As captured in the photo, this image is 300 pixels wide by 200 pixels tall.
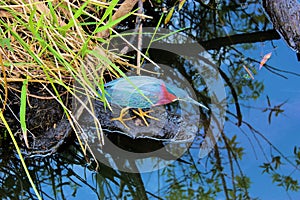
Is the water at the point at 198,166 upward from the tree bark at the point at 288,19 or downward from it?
downward

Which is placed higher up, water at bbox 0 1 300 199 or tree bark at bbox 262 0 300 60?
tree bark at bbox 262 0 300 60

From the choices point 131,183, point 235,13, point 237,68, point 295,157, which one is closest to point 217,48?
point 237,68

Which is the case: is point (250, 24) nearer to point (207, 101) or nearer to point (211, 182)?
point (207, 101)

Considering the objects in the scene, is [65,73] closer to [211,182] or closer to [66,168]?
[66,168]

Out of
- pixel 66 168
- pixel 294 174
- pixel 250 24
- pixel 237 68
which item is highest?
pixel 250 24

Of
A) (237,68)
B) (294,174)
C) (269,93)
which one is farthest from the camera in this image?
(237,68)

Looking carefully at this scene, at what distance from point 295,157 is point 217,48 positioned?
19.6 inches

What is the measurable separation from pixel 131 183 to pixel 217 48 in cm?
60

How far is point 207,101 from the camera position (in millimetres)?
1236

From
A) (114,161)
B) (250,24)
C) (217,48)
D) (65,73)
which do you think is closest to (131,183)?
(114,161)

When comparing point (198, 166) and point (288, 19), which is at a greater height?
point (288, 19)

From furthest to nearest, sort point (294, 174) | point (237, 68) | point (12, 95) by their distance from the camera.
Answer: point (237, 68) < point (12, 95) < point (294, 174)

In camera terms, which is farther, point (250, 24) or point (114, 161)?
point (250, 24)

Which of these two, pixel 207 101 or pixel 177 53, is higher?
pixel 177 53
